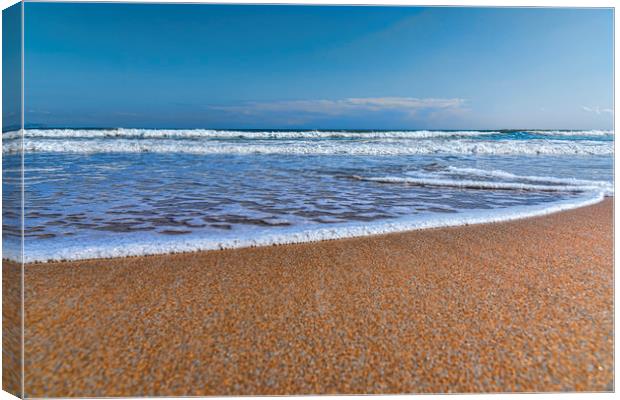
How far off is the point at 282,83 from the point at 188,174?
3206 millimetres

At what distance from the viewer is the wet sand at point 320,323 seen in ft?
3.97

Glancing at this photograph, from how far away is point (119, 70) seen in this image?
288cm

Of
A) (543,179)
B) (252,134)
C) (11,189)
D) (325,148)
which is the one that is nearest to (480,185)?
(543,179)

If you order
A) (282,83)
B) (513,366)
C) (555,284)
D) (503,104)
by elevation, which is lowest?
(513,366)

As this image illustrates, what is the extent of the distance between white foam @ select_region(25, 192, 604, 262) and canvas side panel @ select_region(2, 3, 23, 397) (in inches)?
31.2

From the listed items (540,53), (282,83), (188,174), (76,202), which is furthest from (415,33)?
(188,174)

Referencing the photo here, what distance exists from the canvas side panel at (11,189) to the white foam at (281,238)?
2.60ft

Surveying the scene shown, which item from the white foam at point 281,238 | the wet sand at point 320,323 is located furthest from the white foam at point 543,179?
the wet sand at point 320,323

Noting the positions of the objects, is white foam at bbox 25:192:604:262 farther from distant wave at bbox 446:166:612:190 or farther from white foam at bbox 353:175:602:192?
distant wave at bbox 446:166:612:190

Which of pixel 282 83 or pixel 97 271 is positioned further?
pixel 282 83

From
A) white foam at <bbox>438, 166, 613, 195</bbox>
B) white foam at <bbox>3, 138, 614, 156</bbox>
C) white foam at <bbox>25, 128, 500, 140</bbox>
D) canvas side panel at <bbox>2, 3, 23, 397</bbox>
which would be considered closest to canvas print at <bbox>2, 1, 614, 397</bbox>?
canvas side panel at <bbox>2, 3, 23, 397</bbox>

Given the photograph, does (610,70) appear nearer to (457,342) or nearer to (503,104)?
(503,104)

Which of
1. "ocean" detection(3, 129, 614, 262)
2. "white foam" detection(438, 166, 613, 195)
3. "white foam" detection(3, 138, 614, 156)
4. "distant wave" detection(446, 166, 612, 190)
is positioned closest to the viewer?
"ocean" detection(3, 129, 614, 262)

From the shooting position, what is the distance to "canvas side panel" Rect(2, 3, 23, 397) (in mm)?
1296
